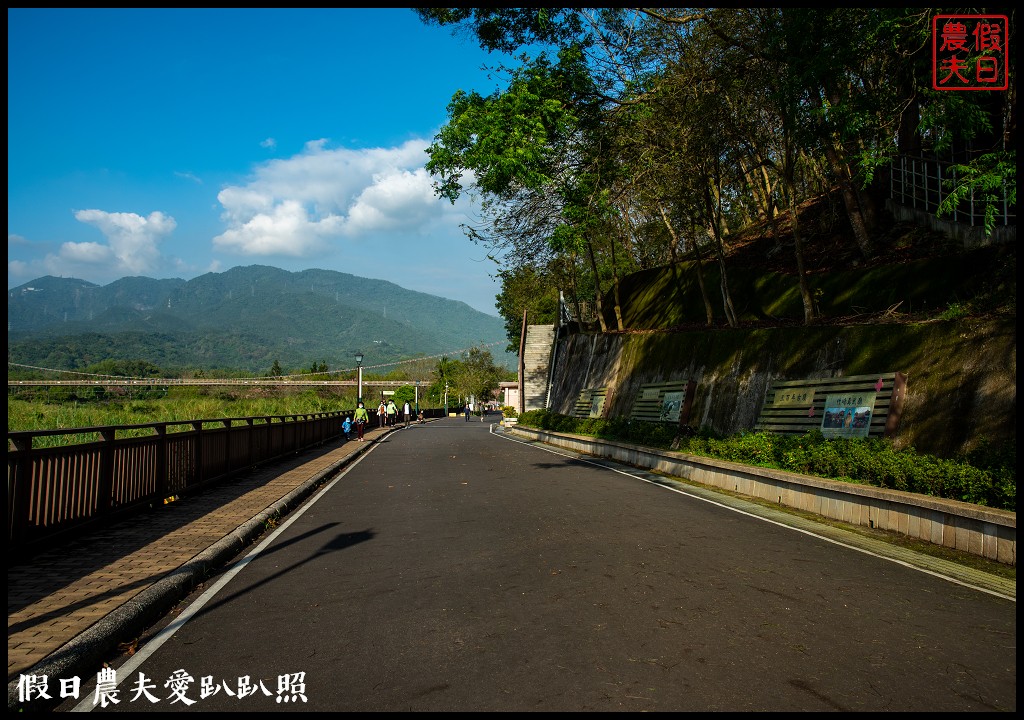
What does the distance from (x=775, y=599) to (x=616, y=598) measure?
135cm

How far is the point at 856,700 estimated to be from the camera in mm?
4340

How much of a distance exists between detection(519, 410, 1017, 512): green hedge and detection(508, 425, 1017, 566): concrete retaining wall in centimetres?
38

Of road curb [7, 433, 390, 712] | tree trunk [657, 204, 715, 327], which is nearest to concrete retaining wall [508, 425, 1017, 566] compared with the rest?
road curb [7, 433, 390, 712]

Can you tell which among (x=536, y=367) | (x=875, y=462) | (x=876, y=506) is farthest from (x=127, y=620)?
(x=536, y=367)

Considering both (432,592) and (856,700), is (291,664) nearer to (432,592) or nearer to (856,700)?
(432,592)

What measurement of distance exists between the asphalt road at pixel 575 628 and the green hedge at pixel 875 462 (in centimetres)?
189

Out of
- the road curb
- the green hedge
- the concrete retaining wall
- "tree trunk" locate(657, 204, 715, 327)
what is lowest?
the road curb

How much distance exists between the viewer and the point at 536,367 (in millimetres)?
61844

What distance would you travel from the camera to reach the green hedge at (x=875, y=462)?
30.5 ft

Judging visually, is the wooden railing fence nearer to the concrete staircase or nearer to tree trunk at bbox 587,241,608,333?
tree trunk at bbox 587,241,608,333

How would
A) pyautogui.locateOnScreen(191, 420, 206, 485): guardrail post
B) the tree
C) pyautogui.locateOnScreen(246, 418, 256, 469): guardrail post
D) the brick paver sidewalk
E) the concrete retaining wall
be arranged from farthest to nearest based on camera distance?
the tree, pyautogui.locateOnScreen(246, 418, 256, 469): guardrail post, pyautogui.locateOnScreen(191, 420, 206, 485): guardrail post, the concrete retaining wall, the brick paver sidewalk

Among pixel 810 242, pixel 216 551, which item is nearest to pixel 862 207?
pixel 810 242

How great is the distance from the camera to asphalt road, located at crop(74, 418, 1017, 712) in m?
4.44

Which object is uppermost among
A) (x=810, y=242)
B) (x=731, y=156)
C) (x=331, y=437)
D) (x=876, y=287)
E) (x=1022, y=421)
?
(x=731, y=156)
